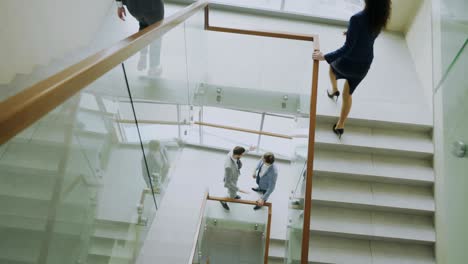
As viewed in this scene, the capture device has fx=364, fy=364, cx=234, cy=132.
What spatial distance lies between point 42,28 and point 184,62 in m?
2.04

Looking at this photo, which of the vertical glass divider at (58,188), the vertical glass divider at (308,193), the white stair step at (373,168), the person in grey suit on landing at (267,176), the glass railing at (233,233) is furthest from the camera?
the glass railing at (233,233)

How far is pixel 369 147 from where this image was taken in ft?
12.9

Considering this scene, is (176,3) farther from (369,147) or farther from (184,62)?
(369,147)

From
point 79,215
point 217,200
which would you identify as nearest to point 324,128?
point 217,200

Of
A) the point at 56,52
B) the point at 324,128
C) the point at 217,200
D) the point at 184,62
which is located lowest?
the point at 217,200

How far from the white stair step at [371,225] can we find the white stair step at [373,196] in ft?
0.24

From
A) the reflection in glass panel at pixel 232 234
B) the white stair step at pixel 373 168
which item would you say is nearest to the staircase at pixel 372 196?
the white stair step at pixel 373 168

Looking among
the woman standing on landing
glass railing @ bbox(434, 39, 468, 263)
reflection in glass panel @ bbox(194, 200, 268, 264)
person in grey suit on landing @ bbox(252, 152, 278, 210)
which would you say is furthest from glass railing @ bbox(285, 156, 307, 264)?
Result: reflection in glass panel @ bbox(194, 200, 268, 264)

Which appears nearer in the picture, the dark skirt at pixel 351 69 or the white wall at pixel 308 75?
the dark skirt at pixel 351 69

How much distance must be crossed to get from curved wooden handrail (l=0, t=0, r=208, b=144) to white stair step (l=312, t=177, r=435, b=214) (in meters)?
2.65

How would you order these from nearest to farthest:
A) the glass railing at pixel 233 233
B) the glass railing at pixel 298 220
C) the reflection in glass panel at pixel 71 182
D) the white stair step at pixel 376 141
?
the reflection in glass panel at pixel 71 182, the glass railing at pixel 298 220, the white stair step at pixel 376 141, the glass railing at pixel 233 233

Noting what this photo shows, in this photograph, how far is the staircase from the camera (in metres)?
3.51

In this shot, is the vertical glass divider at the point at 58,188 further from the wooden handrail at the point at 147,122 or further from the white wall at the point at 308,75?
the white wall at the point at 308,75

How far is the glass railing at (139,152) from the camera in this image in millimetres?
1155
